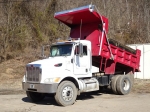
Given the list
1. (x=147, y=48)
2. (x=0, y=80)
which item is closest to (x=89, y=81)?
(x=147, y=48)

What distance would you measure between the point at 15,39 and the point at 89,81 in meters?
16.0

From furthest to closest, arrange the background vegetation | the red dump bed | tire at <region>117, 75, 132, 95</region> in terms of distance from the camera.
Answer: the background vegetation < tire at <region>117, 75, 132, 95</region> < the red dump bed

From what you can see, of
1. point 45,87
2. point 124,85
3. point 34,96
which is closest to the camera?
point 45,87

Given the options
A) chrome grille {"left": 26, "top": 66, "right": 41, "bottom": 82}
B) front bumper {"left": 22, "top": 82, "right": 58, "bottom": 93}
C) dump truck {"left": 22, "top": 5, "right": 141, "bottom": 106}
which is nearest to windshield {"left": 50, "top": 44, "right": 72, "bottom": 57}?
dump truck {"left": 22, "top": 5, "right": 141, "bottom": 106}

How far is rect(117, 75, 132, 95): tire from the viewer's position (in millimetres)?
12680

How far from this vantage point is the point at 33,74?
33.7 feet

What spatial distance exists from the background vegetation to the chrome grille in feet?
47.2

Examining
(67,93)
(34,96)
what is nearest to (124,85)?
(67,93)

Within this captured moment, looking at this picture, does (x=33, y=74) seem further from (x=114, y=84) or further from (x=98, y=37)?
(x=114, y=84)

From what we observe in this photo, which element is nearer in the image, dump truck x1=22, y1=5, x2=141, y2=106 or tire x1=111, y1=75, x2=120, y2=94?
dump truck x1=22, y1=5, x2=141, y2=106

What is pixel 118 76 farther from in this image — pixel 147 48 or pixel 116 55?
pixel 147 48

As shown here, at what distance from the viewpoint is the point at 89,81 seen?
37.2ft

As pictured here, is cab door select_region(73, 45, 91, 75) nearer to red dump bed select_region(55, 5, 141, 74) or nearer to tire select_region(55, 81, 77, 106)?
red dump bed select_region(55, 5, 141, 74)

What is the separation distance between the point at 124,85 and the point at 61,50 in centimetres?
389
